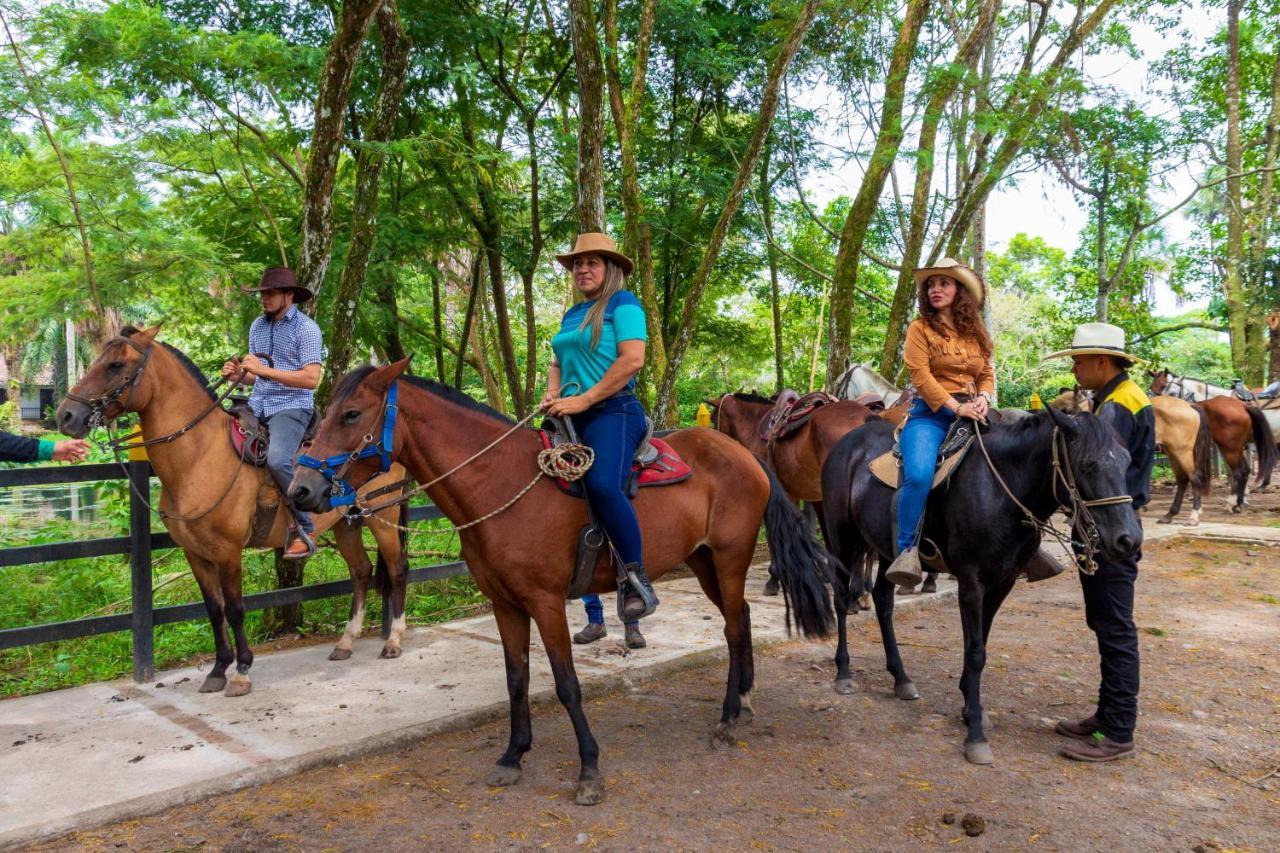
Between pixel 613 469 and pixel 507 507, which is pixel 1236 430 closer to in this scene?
pixel 613 469

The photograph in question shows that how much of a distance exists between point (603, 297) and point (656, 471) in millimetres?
967

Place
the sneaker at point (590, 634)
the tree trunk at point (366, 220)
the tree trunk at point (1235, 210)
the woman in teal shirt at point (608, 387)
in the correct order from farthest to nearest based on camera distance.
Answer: the tree trunk at point (1235, 210) < the tree trunk at point (366, 220) < the sneaker at point (590, 634) < the woman in teal shirt at point (608, 387)

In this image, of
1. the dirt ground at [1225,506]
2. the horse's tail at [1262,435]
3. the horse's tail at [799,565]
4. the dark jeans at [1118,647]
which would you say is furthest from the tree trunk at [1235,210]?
the horse's tail at [799,565]

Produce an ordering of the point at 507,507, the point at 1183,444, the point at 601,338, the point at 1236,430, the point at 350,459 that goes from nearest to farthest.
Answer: the point at 350,459 → the point at 507,507 → the point at 601,338 → the point at 1183,444 → the point at 1236,430

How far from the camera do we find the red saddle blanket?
4.06m

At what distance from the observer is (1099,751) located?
431cm

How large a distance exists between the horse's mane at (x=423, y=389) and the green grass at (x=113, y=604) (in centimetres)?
368

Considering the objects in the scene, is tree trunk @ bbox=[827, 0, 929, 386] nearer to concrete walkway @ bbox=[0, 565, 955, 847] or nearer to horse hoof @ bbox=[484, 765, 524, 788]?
concrete walkway @ bbox=[0, 565, 955, 847]

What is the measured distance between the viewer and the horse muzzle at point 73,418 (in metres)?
4.59

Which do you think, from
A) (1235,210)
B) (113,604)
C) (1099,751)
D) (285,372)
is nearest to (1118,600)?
(1099,751)

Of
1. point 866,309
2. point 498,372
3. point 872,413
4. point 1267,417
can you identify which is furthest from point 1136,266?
point 872,413

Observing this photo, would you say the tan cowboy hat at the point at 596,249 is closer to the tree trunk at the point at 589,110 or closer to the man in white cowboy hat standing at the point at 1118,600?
the man in white cowboy hat standing at the point at 1118,600

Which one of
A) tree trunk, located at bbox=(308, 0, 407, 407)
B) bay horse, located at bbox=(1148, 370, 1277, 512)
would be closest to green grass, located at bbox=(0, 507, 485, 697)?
tree trunk, located at bbox=(308, 0, 407, 407)

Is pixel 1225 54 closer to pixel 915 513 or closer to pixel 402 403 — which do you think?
pixel 915 513
